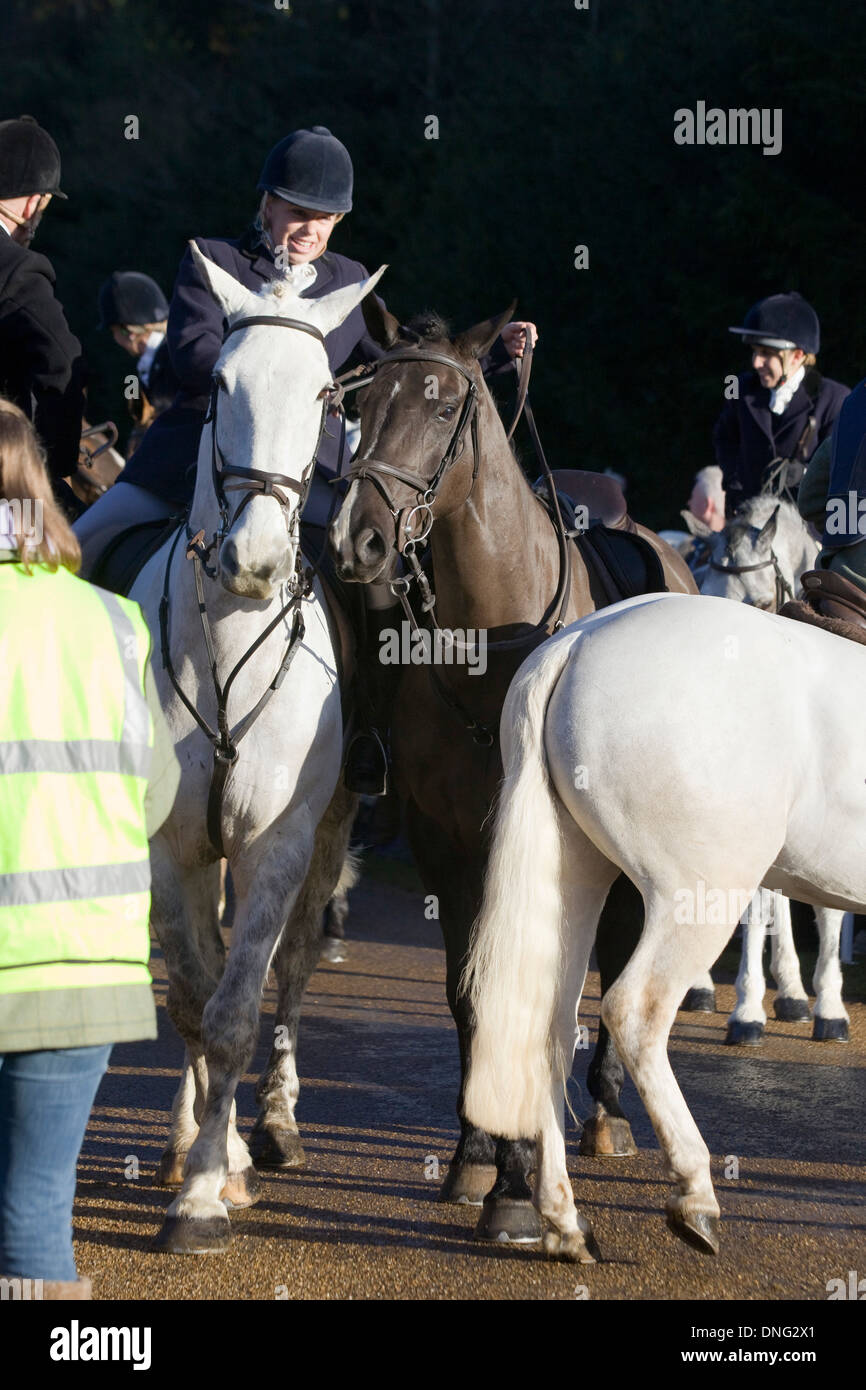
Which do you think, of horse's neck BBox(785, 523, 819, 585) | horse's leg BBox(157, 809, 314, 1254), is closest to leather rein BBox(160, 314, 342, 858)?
horse's leg BBox(157, 809, 314, 1254)

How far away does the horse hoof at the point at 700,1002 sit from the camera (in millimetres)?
8516

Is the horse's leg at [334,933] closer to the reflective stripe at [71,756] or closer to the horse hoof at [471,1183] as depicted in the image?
the horse hoof at [471,1183]

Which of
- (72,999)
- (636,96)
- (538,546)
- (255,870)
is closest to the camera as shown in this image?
(72,999)

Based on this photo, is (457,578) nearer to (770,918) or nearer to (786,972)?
(770,918)

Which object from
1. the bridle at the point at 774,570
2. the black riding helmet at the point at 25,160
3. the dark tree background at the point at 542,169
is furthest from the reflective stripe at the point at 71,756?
the dark tree background at the point at 542,169

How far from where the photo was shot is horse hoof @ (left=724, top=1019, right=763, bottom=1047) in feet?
25.4

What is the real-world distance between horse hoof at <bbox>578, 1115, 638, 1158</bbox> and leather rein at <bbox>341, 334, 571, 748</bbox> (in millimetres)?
1495

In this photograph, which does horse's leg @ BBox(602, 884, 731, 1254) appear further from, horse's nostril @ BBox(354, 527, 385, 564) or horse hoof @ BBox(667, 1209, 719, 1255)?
horse's nostril @ BBox(354, 527, 385, 564)

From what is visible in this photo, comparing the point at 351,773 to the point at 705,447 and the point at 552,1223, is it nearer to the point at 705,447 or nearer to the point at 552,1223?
the point at 552,1223

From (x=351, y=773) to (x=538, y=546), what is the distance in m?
0.99

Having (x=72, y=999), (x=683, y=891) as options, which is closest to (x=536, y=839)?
(x=683, y=891)

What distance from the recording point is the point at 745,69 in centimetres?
1994

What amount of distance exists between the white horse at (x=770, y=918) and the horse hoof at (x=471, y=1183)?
262cm

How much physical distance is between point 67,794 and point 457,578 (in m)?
2.33
